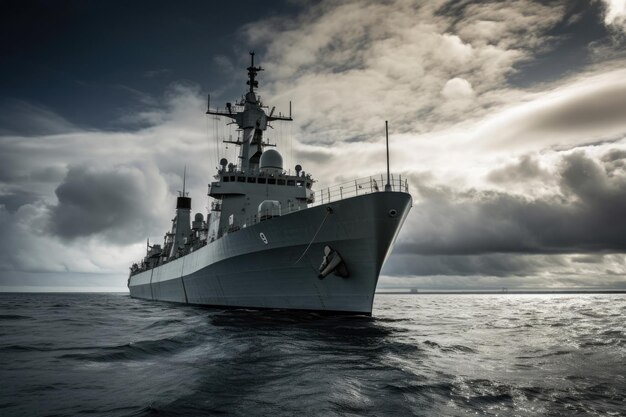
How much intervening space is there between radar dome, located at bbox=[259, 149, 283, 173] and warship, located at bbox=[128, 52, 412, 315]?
0.06 meters

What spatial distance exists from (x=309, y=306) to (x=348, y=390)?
1013 centimetres

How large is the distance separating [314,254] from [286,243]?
1.32m

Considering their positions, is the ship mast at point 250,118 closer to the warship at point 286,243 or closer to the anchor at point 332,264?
the warship at point 286,243

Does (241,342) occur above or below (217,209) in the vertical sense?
below

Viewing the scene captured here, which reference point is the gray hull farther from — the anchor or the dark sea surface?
the dark sea surface

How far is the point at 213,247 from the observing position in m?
20.6

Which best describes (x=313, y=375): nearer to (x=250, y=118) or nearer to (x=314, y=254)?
(x=314, y=254)

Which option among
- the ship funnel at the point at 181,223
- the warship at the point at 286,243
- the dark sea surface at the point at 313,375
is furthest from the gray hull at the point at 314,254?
the ship funnel at the point at 181,223

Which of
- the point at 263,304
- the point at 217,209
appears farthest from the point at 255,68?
the point at 263,304

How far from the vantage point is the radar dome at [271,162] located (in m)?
23.8

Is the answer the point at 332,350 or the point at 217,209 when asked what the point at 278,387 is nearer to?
the point at 332,350

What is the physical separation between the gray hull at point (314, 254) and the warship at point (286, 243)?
0.12 ft

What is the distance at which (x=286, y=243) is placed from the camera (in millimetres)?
15297

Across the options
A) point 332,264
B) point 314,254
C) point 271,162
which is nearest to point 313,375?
point 332,264
